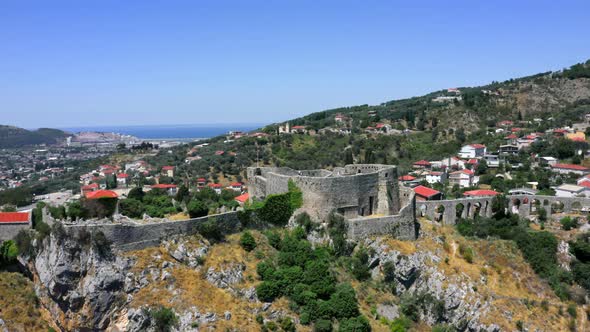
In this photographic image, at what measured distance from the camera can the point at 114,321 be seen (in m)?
27.2

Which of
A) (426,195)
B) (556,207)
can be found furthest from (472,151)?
(426,195)

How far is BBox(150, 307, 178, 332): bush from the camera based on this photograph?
2652 cm

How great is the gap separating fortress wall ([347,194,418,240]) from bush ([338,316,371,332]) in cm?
660

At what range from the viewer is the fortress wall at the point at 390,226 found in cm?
3391

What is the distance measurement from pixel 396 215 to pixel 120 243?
1768 cm

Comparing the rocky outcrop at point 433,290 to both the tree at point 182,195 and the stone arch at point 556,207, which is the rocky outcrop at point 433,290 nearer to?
the tree at point 182,195

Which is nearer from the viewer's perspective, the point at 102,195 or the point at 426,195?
the point at 102,195

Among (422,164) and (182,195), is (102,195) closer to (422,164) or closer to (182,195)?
(182,195)

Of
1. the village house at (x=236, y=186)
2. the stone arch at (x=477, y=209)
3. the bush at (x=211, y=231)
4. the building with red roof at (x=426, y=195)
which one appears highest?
the bush at (x=211, y=231)

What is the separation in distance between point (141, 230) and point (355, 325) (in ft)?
42.0

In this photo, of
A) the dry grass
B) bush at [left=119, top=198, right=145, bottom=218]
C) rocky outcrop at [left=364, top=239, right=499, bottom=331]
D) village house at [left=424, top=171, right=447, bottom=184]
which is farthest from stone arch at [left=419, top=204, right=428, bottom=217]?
the dry grass

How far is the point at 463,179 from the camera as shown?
6331 centimetres

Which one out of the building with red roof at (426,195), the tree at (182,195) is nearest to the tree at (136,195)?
the tree at (182,195)

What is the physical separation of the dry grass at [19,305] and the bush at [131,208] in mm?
8712
